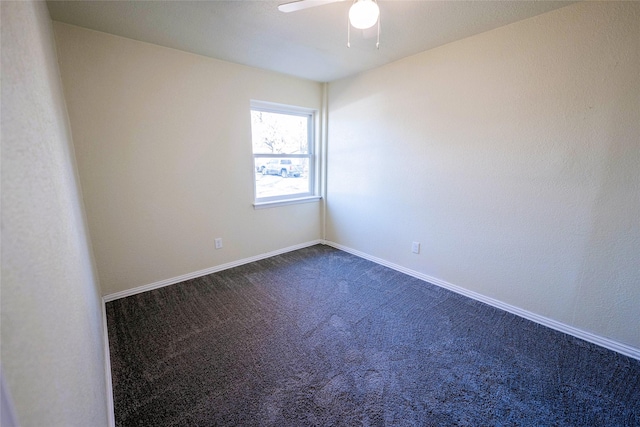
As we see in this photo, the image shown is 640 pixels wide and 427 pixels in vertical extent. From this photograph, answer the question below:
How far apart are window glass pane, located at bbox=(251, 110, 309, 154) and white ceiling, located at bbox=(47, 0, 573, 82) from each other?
745 mm

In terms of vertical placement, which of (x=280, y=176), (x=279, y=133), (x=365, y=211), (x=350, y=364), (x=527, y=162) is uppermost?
(x=279, y=133)

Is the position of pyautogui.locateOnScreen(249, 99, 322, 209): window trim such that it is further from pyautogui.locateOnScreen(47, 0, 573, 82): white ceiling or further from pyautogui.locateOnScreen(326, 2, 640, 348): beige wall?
pyautogui.locateOnScreen(326, 2, 640, 348): beige wall

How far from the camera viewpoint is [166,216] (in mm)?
2758

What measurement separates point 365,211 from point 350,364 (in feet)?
6.60

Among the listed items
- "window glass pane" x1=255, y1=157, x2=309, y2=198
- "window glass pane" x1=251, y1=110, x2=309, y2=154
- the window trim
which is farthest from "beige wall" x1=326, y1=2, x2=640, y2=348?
"window glass pane" x1=255, y1=157, x2=309, y2=198

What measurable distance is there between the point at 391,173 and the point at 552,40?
5.35 feet

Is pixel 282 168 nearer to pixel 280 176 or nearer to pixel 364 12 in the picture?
pixel 280 176

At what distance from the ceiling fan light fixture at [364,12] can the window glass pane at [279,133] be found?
195 centimetres

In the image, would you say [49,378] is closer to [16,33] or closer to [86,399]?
[86,399]

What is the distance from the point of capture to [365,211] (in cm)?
350

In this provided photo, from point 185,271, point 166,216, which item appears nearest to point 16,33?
point 166,216

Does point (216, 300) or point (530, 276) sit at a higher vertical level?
point (530, 276)

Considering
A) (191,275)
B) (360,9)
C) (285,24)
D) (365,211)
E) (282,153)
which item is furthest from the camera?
(282,153)

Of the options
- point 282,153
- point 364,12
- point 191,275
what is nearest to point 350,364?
point 191,275
